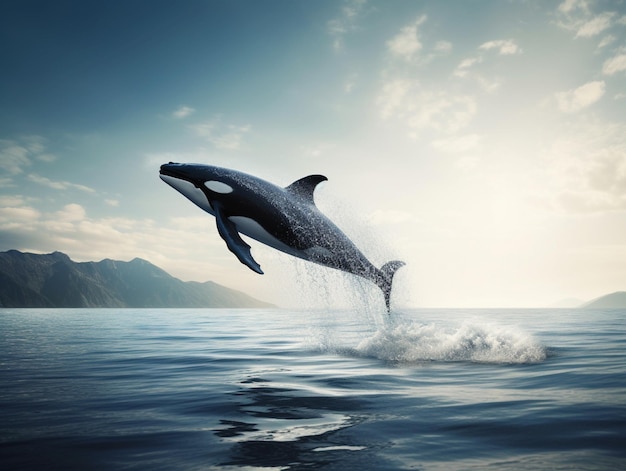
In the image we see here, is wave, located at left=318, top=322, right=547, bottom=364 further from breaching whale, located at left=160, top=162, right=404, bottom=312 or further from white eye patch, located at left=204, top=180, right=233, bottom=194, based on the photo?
white eye patch, located at left=204, top=180, right=233, bottom=194

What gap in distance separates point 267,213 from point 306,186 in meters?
1.82

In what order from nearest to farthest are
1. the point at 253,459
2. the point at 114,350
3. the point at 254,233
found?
the point at 253,459 < the point at 254,233 < the point at 114,350

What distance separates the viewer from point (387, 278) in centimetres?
1395

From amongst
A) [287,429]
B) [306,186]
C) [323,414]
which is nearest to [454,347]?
[306,186]

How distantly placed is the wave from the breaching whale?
106 inches

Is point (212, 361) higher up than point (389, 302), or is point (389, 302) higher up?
point (389, 302)

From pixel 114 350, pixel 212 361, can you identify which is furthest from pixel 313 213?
pixel 114 350

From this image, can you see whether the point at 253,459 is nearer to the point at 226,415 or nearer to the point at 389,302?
the point at 226,415

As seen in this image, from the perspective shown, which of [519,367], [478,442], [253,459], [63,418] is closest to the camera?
[253,459]

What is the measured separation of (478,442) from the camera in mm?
4867

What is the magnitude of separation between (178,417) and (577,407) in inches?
227

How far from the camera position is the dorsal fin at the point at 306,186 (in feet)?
43.9

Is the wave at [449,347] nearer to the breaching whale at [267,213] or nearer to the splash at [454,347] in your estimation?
the splash at [454,347]

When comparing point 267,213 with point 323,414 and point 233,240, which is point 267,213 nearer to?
point 233,240
